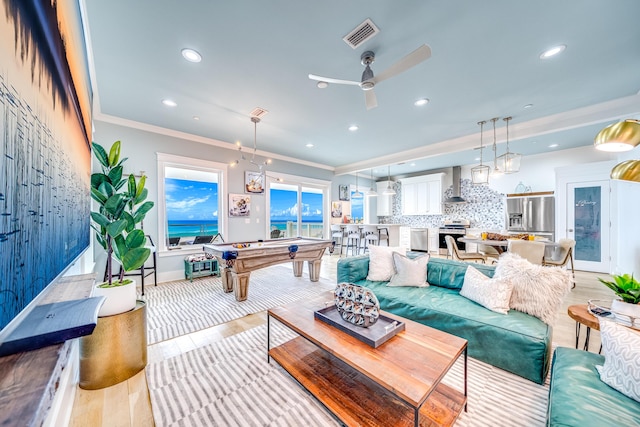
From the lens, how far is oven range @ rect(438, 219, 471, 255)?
6.96 metres

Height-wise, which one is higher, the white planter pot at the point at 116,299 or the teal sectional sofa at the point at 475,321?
the white planter pot at the point at 116,299

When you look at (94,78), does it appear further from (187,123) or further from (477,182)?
(477,182)

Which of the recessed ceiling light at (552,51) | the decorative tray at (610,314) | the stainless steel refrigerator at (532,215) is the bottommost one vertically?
the decorative tray at (610,314)

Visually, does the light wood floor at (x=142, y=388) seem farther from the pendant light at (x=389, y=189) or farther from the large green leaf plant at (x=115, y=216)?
the pendant light at (x=389, y=189)

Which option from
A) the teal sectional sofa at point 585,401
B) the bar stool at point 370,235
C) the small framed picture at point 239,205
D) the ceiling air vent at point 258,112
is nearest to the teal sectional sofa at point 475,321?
the teal sectional sofa at point 585,401

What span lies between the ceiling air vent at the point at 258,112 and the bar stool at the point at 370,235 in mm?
4541

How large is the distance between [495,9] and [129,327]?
3794 mm

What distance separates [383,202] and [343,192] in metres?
1.93

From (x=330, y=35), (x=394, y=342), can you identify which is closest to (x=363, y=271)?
(x=394, y=342)

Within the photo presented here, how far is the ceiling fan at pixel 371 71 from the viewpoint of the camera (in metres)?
1.80

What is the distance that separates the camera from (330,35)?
2.11 meters

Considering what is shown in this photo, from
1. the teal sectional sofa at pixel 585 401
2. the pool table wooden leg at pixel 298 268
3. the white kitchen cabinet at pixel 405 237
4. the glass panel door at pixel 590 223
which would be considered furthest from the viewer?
the white kitchen cabinet at pixel 405 237

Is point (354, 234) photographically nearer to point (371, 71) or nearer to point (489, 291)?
point (489, 291)

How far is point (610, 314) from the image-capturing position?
1.62 m
